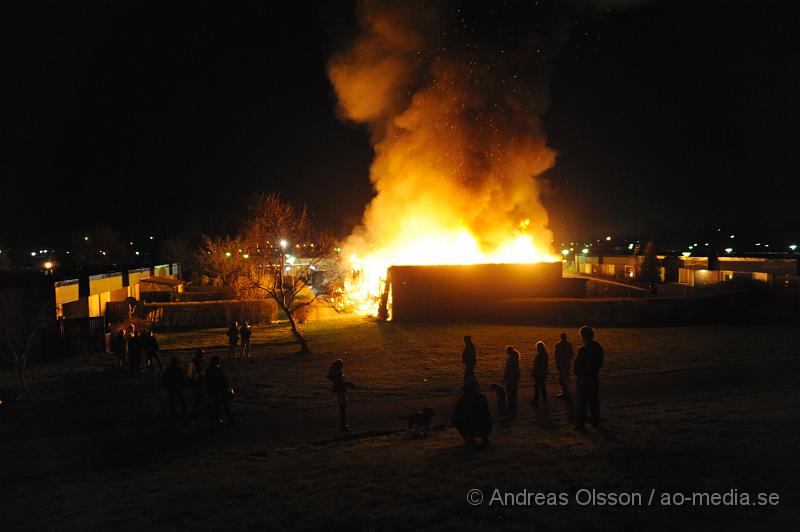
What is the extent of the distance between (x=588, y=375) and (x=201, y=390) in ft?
22.7

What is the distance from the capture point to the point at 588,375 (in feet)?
27.6

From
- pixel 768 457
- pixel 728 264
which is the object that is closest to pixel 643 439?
pixel 768 457

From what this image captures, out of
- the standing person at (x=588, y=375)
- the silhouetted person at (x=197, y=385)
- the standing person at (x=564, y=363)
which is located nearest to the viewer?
the standing person at (x=588, y=375)

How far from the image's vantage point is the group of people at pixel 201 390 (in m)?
10.3

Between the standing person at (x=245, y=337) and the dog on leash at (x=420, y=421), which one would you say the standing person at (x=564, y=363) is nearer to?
the dog on leash at (x=420, y=421)

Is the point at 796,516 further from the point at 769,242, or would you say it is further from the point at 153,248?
the point at 769,242

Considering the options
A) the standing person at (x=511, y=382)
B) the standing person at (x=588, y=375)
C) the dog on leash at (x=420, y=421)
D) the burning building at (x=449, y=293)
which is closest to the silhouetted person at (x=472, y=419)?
the dog on leash at (x=420, y=421)

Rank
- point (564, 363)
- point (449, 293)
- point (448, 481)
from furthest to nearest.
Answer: point (449, 293), point (564, 363), point (448, 481)

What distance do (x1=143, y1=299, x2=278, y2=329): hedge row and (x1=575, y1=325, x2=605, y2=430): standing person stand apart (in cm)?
2235

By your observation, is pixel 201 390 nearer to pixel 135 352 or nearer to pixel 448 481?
pixel 135 352

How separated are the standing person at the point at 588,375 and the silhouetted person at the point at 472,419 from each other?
1.59m

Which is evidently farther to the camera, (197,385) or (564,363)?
(564,363)

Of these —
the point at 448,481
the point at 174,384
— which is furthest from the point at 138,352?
the point at 448,481

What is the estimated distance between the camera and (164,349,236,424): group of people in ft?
33.9
